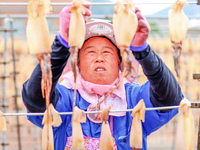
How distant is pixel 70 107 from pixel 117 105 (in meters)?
0.26

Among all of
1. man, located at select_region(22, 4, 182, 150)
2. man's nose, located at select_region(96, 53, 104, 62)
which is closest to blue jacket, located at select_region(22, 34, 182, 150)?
man, located at select_region(22, 4, 182, 150)

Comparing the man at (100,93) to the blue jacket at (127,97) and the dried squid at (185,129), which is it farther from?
the dried squid at (185,129)

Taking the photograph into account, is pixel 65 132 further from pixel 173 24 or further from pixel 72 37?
pixel 173 24

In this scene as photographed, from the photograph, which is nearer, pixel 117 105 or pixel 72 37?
pixel 72 37

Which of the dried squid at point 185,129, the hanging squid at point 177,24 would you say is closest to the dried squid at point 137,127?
the dried squid at point 185,129

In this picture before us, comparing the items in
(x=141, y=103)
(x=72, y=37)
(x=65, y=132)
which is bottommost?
(x=65, y=132)

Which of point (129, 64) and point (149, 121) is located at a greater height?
point (129, 64)

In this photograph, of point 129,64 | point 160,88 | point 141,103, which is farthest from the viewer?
point 160,88

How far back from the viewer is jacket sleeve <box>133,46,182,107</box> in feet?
4.95

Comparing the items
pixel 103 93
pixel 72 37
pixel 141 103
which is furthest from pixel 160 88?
pixel 72 37

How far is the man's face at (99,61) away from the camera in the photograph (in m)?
1.83

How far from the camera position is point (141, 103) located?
4.90ft

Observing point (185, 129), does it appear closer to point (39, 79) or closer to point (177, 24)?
point (177, 24)

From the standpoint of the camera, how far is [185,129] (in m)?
1.46
